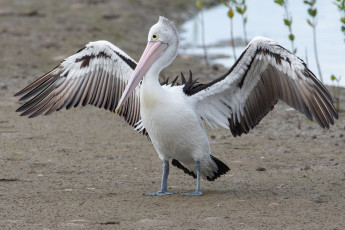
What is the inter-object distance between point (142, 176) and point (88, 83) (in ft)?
3.59

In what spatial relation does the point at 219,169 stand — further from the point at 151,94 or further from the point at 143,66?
the point at 143,66

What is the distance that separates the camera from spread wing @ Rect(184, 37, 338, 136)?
235 inches

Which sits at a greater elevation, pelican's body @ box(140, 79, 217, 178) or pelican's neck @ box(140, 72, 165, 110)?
pelican's neck @ box(140, 72, 165, 110)

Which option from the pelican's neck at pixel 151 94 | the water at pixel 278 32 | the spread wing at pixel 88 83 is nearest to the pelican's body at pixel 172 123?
the pelican's neck at pixel 151 94

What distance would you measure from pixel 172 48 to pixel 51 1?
1075cm

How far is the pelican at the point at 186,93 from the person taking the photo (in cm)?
597

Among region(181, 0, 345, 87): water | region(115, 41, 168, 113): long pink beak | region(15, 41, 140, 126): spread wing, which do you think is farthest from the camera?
region(181, 0, 345, 87): water

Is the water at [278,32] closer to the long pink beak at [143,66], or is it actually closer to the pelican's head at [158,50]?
the pelican's head at [158,50]

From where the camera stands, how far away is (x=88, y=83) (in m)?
6.98

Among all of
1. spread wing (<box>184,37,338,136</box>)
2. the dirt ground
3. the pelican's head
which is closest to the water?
the dirt ground

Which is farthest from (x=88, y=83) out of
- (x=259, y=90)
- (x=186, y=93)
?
(x=259, y=90)

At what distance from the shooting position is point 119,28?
14.8 m

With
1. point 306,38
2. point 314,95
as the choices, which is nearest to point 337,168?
point 314,95

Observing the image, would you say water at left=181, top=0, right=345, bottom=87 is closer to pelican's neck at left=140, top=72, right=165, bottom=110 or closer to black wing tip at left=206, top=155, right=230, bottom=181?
black wing tip at left=206, top=155, right=230, bottom=181
